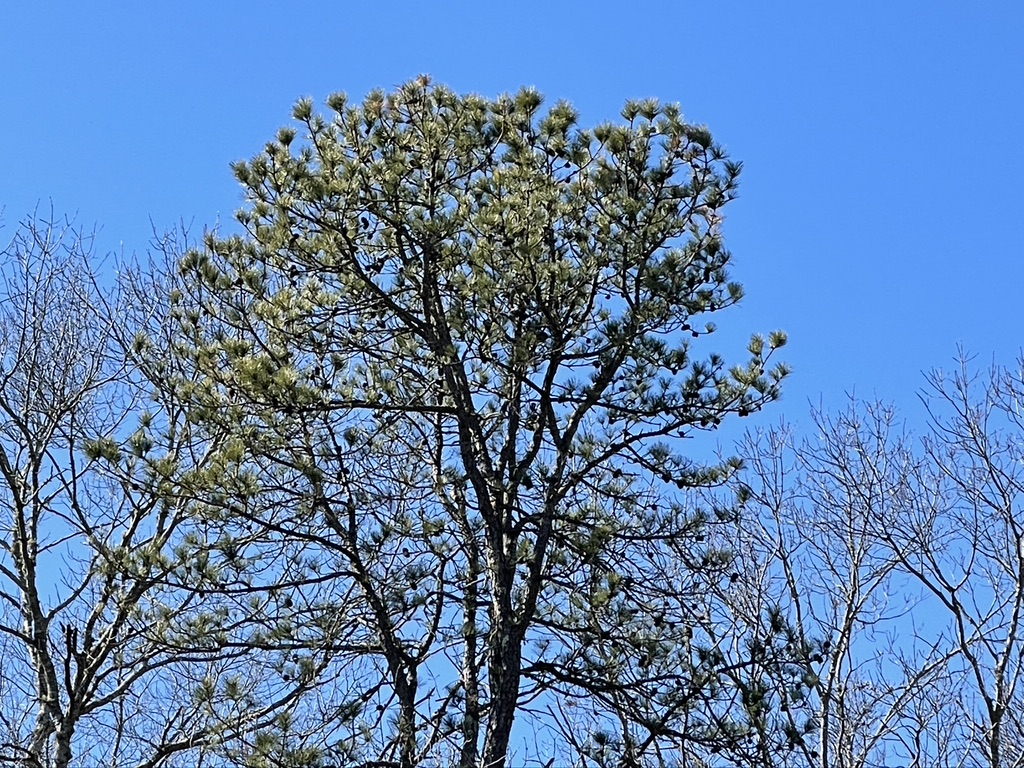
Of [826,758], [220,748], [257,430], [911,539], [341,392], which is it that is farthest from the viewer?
[911,539]

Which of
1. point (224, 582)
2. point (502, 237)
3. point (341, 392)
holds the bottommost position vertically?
point (224, 582)

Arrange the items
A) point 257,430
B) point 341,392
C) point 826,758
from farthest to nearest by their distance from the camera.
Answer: point 826,758, point 341,392, point 257,430

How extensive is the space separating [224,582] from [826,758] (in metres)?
4.75

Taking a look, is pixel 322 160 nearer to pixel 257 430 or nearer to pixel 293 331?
pixel 293 331

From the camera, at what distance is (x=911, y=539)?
29.8 ft

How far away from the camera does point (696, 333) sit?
6148 mm

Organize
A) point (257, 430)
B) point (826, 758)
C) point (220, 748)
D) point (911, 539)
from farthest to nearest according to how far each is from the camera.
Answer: point (911, 539) < point (826, 758) < point (257, 430) < point (220, 748)

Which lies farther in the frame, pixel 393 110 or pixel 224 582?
pixel 393 110

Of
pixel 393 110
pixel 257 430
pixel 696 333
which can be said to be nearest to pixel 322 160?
pixel 393 110

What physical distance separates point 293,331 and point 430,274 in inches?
30.8

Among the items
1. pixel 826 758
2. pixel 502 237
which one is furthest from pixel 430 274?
pixel 826 758

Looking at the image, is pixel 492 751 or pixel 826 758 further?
pixel 826 758

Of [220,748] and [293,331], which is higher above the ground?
[293,331]

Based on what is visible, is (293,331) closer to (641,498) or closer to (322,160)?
(322,160)
